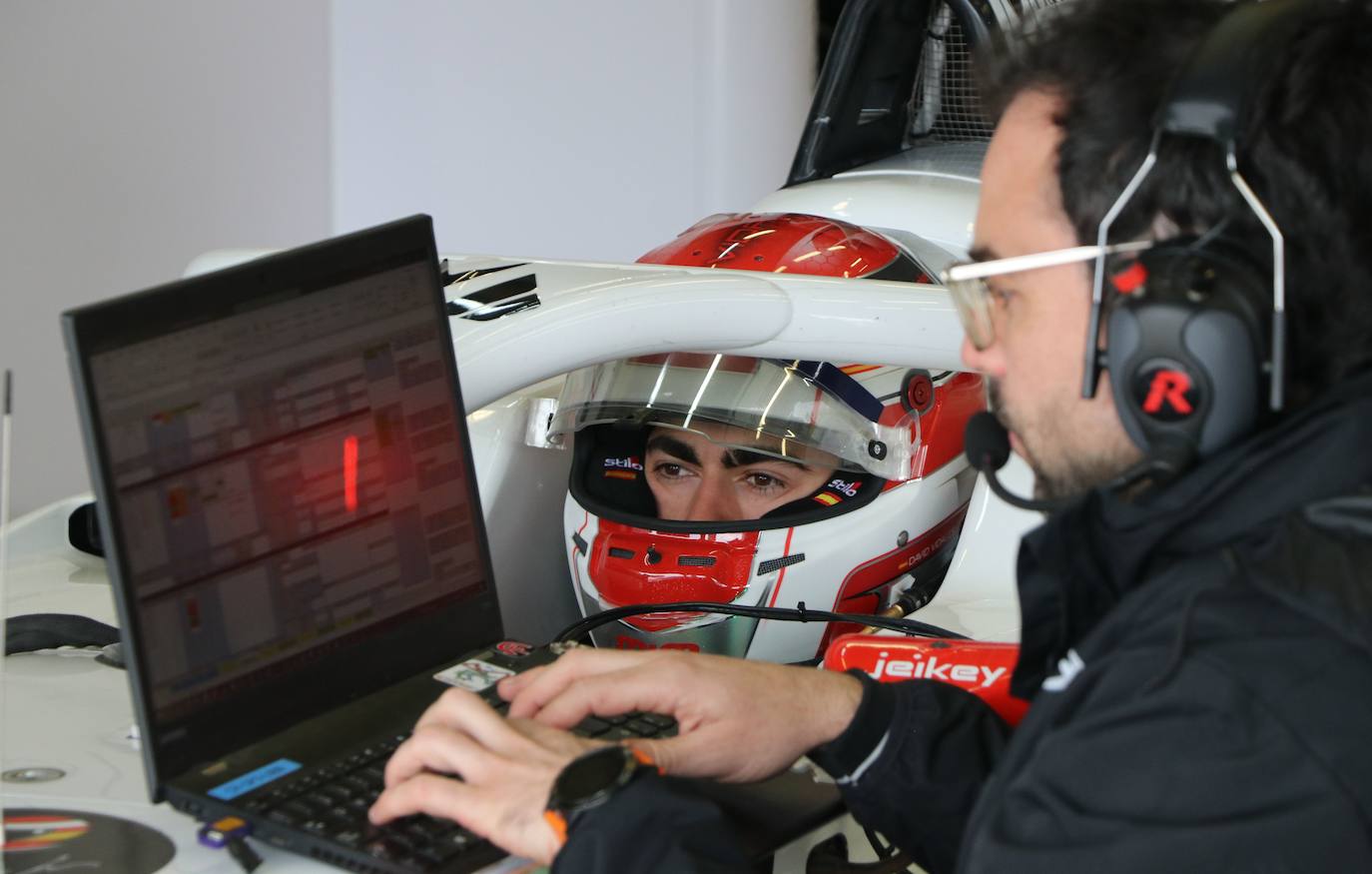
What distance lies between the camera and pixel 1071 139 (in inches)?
29.3

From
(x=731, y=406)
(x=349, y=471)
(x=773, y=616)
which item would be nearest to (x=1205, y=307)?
(x=349, y=471)

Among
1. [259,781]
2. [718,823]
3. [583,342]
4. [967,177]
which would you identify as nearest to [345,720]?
[259,781]

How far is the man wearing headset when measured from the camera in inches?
24.7

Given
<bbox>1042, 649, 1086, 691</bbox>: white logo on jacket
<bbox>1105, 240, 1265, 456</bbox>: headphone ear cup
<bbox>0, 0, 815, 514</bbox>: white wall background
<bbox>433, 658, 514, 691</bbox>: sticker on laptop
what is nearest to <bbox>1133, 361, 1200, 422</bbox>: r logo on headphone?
<bbox>1105, 240, 1265, 456</bbox>: headphone ear cup

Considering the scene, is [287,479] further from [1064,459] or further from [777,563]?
[777,563]

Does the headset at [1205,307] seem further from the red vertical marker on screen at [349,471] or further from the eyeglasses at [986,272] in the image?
the red vertical marker on screen at [349,471]

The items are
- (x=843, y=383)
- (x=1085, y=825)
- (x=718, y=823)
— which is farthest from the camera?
(x=843, y=383)

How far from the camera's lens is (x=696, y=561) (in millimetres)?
1562

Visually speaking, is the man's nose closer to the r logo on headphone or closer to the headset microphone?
the headset microphone

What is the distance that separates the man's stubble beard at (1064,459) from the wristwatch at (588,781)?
0.25 meters

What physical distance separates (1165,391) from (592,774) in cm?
33

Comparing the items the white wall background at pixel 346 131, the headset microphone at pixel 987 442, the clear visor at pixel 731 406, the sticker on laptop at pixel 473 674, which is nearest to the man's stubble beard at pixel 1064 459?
the headset microphone at pixel 987 442

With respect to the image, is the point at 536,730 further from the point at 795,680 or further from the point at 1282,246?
the point at 1282,246

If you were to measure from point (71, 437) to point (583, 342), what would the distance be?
83.2 inches
